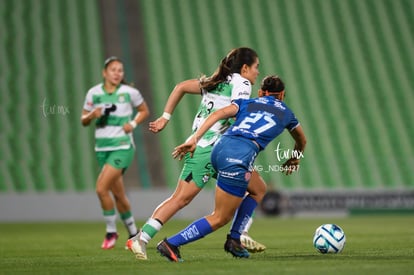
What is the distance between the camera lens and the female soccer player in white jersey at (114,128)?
420 inches

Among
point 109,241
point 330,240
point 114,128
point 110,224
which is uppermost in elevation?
point 114,128

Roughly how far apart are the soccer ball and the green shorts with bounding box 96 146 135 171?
3.02 metres

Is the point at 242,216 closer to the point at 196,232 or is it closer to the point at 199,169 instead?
the point at 199,169

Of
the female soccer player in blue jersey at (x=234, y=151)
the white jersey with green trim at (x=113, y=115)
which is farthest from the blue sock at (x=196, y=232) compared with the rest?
the white jersey with green trim at (x=113, y=115)

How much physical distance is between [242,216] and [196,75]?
1524cm

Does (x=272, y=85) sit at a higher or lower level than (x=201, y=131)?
higher

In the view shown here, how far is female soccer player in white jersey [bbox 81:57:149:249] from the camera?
1066 cm

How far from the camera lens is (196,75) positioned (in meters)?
23.3

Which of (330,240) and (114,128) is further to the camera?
(114,128)

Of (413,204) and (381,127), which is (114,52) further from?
A: (413,204)

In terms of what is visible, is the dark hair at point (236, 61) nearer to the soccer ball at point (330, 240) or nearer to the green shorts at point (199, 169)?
the green shorts at point (199, 169)

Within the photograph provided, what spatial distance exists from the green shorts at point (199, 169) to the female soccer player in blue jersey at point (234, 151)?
484 millimetres

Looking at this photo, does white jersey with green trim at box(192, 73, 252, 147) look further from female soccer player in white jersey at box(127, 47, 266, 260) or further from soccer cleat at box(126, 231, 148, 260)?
soccer cleat at box(126, 231, 148, 260)

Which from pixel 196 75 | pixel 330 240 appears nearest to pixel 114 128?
pixel 330 240
